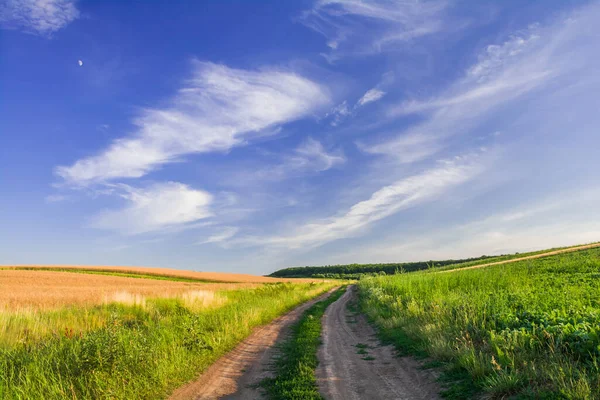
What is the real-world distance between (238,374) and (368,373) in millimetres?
3732

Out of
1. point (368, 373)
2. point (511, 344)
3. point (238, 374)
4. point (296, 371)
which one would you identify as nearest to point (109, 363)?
point (238, 374)

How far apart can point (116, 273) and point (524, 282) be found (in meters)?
84.1

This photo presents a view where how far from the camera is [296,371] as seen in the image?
31.5 feet

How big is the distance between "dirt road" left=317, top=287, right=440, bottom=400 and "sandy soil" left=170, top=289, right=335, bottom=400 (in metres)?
1.80

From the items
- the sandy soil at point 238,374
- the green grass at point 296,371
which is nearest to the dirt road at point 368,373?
the green grass at point 296,371

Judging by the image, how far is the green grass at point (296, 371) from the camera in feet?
26.5

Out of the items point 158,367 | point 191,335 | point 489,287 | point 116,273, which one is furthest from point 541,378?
point 116,273

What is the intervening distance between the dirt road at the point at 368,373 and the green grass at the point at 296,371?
0.91 ft

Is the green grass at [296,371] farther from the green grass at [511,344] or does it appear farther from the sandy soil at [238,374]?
the green grass at [511,344]

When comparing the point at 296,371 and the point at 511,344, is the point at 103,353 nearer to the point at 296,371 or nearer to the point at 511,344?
the point at 296,371

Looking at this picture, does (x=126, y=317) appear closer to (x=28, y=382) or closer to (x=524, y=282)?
(x=28, y=382)

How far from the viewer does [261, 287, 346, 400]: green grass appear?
26.5 feet

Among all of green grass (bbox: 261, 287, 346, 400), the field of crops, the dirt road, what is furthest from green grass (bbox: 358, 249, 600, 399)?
the field of crops

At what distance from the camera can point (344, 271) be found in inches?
6993
